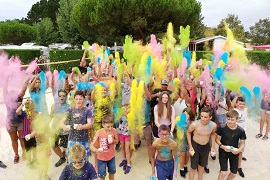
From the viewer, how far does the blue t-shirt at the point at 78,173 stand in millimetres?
2611

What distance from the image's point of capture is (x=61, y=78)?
5629 mm

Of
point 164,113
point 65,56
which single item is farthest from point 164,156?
point 65,56

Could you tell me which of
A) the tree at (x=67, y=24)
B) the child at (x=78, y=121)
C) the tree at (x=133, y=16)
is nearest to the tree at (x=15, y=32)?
the tree at (x=67, y=24)

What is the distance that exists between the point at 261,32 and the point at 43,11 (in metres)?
47.0

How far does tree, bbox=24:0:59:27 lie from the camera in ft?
179

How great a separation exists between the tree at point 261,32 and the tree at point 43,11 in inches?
1617

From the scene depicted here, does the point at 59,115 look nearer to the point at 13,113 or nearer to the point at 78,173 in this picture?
the point at 13,113

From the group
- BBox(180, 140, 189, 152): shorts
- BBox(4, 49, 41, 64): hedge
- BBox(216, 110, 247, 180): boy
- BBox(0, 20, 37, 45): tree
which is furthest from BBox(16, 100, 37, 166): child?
BBox(0, 20, 37, 45): tree

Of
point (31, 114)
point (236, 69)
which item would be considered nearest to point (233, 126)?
point (236, 69)

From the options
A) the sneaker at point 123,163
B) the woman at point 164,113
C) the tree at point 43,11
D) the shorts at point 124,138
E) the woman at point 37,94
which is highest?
the tree at point 43,11

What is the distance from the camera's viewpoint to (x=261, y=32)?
4819 cm

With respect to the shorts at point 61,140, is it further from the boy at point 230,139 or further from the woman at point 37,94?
the boy at point 230,139

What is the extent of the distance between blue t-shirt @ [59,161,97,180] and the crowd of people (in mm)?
499

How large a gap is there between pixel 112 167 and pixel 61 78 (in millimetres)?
2896
